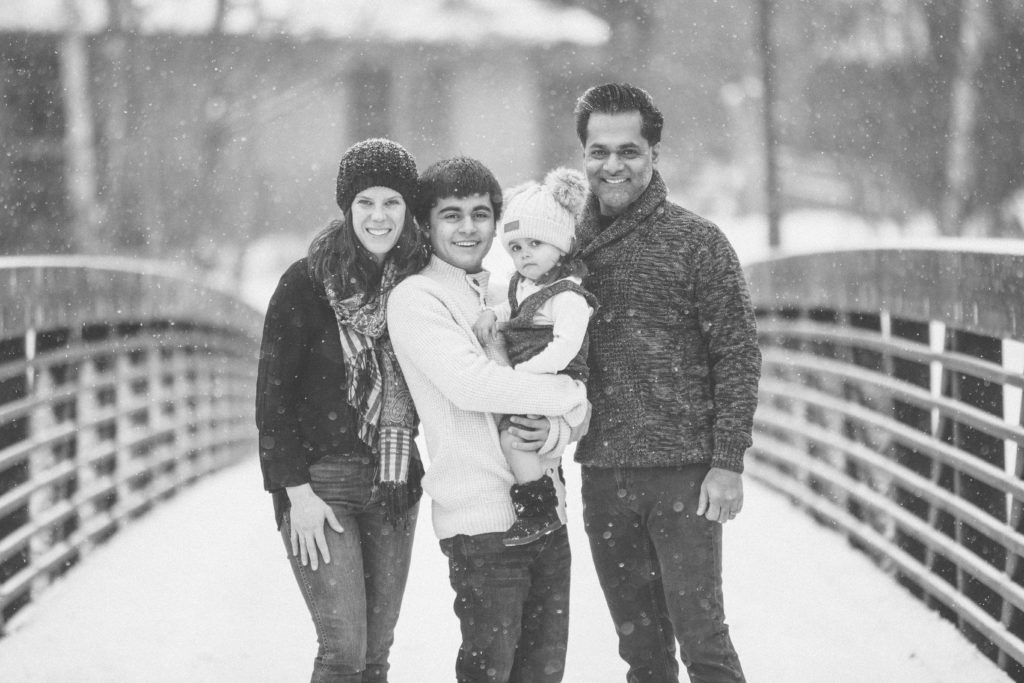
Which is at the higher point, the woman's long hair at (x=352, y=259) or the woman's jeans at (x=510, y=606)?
the woman's long hair at (x=352, y=259)

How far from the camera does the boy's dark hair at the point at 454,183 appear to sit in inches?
122

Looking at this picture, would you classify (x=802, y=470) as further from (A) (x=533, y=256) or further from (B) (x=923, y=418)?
(A) (x=533, y=256)

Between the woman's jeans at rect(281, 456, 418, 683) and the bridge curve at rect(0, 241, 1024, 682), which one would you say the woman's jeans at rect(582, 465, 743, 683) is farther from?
the bridge curve at rect(0, 241, 1024, 682)

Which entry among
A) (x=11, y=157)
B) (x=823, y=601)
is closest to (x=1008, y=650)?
(x=823, y=601)

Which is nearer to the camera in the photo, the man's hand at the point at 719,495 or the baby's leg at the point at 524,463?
the baby's leg at the point at 524,463

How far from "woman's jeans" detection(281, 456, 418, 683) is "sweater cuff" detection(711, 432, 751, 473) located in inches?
33.9

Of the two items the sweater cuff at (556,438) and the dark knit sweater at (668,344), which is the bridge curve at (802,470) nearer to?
the dark knit sweater at (668,344)

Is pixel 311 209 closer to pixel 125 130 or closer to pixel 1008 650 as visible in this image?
pixel 125 130

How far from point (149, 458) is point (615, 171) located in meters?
4.88

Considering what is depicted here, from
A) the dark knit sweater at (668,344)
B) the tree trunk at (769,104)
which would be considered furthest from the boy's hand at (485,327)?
the tree trunk at (769,104)

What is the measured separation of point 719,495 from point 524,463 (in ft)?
1.83

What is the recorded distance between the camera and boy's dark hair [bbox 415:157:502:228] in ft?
10.1

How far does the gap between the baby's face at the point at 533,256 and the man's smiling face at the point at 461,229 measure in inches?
3.5

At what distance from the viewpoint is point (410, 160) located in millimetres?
3162
